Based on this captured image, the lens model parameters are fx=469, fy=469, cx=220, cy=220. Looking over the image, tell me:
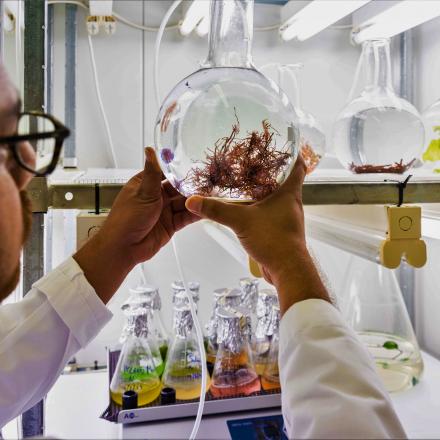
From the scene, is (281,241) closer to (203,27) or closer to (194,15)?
(194,15)

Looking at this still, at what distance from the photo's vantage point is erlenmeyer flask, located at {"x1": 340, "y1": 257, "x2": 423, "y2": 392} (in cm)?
102

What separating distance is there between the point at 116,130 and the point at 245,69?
1.06m

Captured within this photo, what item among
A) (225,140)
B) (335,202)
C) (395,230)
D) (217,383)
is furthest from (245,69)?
(217,383)

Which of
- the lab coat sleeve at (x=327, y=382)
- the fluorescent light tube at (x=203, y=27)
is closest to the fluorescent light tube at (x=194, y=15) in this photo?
the fluorescent light tube at (x=203, y=27)

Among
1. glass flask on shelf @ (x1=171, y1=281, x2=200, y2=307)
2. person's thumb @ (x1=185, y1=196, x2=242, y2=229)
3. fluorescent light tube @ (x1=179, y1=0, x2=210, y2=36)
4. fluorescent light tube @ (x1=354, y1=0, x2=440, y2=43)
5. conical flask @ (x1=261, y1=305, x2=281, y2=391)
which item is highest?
fluorescent light tube @ (x1=179, y1=0, x2=210, y2=36)

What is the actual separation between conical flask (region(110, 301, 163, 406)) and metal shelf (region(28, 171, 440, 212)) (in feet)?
1.50

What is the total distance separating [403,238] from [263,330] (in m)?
0.52

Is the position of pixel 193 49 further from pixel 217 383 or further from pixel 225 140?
pixel 225 140

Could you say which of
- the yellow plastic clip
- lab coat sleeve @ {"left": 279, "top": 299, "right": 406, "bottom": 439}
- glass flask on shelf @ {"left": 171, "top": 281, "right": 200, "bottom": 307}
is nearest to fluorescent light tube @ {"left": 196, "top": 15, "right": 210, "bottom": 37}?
glass flask on shelf @ {"left": 171, "top": 281, "right": 200, "bottom": 307}

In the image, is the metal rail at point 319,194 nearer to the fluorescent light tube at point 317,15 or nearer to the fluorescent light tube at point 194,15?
the fluorescent light tube at point 317,15

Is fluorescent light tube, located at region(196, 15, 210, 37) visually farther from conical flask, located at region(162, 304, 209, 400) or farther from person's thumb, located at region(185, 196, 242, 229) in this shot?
person's thumb, located at region(185, 196, 242, 229)

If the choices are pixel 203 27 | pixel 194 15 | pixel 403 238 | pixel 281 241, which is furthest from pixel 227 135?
pixel 203 27

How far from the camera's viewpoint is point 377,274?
1.11 m

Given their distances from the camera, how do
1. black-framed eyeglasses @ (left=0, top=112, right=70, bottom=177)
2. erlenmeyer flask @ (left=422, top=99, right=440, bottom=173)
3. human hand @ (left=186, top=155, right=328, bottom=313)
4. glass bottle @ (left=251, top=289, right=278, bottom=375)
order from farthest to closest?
1. glass bottle @ (left=251, top=289, right=278, bottom=375)
2. erlenmeyer flask @ (left=422, top=99, right=440, bottom=173)
3. human hand @ (left=186, top=155, right=328, bottom=313)
4. black-framed eyeglasses @ (left=0, top=112, right=70, bottom=177)
